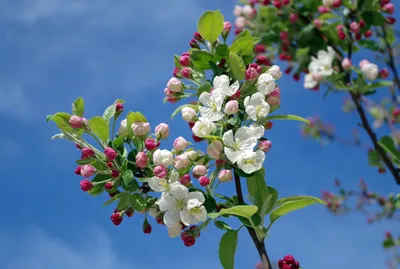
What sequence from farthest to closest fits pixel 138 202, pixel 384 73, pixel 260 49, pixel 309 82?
pixel 260 49
pixel 309 82
pixel 384 73
pixel 138 202

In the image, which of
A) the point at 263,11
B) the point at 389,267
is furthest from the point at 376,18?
the point at 389,267

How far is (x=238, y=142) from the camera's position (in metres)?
1.41

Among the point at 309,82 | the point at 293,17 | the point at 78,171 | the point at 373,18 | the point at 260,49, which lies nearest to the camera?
the point at 78,171

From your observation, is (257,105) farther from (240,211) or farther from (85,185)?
(85,185)

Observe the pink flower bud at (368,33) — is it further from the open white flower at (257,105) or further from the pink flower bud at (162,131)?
the pink flower bud at (162,131)

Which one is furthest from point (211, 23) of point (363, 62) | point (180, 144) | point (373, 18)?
point (373, 18)

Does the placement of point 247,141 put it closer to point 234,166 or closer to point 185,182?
point 234,166

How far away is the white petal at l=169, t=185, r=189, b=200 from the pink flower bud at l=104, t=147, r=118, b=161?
18cm

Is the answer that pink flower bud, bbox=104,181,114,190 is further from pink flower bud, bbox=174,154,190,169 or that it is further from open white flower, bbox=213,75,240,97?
open white flower, bbox=213,75,240,97

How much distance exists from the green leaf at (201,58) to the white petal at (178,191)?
0.42 meters

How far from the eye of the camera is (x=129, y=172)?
56.4 inches

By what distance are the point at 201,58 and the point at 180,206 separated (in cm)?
46

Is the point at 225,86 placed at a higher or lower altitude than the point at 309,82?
lower

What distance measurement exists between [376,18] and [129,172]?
226cm
